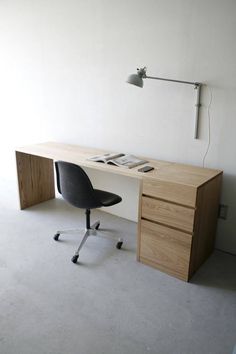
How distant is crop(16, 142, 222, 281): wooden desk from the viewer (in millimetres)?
1888

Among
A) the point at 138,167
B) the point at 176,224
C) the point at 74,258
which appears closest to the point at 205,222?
the point at 176,224

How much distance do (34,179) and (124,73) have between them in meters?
1.52

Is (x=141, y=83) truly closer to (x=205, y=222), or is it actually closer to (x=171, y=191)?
(x=171, y=191)

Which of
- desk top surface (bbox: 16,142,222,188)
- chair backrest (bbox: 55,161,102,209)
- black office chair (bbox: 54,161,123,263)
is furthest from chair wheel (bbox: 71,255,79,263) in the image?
desk top surface (bbox: 16,142,222,188)

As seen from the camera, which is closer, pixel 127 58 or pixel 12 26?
pixel 127 58

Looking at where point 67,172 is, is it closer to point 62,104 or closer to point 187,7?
point 62,104

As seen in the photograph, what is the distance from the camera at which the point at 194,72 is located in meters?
2.25

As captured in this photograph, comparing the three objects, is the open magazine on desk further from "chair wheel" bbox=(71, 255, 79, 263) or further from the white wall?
"chair wheel" bbox=(71, 255, 79, 263)

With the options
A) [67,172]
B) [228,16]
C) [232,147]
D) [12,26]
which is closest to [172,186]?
[232,147]

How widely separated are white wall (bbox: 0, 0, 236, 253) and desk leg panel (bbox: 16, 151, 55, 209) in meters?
0.40

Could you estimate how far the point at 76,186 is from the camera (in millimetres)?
2152

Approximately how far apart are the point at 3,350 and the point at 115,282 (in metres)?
0.79

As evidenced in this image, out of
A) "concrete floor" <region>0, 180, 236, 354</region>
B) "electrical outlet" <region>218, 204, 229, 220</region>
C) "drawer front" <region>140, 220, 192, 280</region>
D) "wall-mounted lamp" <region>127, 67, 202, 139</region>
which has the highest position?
"wall-mounted lamp" <region>127, 67, 202, 139</region>

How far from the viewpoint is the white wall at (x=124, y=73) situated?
2.17m
